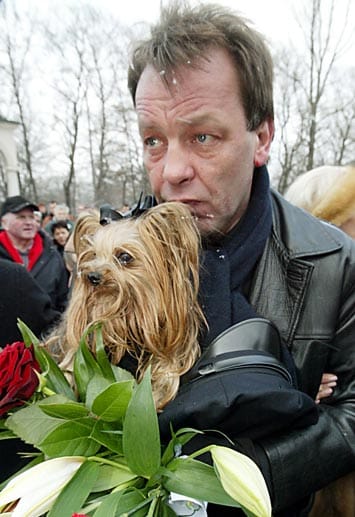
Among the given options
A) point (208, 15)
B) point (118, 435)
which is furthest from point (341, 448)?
point (208, 15)

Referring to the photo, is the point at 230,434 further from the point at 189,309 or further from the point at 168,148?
the point at 168,148

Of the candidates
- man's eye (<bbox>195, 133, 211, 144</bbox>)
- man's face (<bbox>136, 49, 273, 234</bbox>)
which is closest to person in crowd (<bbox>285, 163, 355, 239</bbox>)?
man's face (<bbox>136, 49, 273, 234</bbox>)

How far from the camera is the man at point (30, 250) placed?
4668mm

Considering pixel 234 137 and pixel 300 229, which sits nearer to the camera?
pixel 234 137

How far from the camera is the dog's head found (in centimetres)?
128

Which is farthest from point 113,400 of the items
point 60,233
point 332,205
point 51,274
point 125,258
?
point 60,233

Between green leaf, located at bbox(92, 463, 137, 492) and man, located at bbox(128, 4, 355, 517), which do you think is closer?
green leaf, located at bbox(92, 463, 137, 492)

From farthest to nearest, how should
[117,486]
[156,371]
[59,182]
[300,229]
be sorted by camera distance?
1. [59,182]
2. [300,229]
3. [156,371]
4. [117,486]

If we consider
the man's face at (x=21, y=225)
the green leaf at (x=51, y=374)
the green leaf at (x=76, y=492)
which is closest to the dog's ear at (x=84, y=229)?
the green leaf at (x=51, y=374)

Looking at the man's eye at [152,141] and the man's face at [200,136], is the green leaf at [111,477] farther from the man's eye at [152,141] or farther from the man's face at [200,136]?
the man's eye at [152,141]

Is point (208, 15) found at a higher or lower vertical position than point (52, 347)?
higher

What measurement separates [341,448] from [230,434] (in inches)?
16.7

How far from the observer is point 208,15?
1.47 metres

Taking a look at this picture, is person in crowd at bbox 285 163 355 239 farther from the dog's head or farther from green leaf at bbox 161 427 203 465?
green leaf at bbox 161 427 203 465
